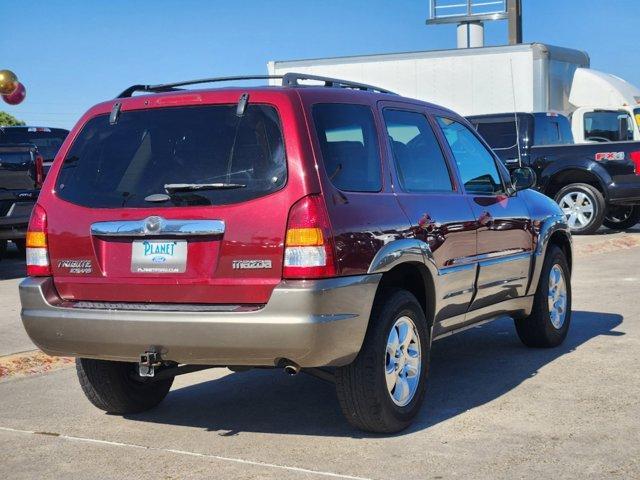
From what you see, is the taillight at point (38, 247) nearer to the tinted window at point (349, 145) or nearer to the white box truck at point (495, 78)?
the tinted window at point (349, 145)

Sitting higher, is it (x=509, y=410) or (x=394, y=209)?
(x=394, y=209)

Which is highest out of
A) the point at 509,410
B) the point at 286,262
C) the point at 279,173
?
the point at 279,173

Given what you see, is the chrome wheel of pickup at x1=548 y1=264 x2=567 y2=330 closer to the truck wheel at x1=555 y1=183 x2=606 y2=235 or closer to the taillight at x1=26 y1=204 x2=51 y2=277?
the taillight at x1=26 y1=204 x2=51 y2=277

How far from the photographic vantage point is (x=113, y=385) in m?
5.94

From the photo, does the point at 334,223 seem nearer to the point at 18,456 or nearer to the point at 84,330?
the point at 84,330

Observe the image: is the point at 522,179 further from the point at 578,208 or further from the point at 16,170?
the point at 578,208

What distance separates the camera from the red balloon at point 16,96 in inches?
712

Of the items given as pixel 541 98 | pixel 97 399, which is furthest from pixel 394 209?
pixel 541 98

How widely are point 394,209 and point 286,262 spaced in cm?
87

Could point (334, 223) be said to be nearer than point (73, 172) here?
Yes

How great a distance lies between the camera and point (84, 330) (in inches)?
205

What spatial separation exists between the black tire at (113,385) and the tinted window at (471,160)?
90.5 inches

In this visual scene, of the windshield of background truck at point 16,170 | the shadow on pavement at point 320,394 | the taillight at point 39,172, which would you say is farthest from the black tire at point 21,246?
the shadow on pavement at point 320,394

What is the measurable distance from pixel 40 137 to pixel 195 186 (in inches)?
536
